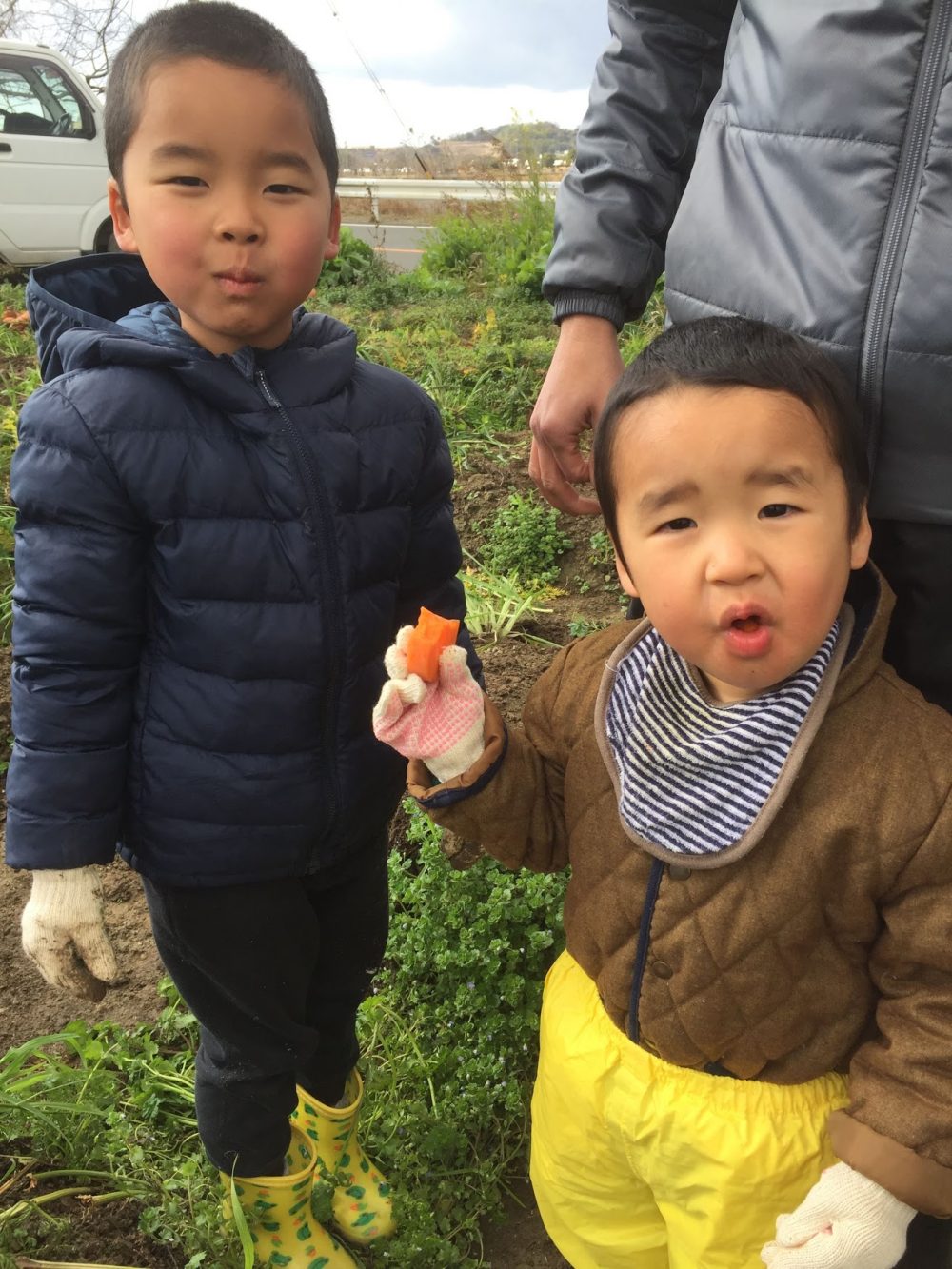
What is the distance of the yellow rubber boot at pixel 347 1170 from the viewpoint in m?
1.94

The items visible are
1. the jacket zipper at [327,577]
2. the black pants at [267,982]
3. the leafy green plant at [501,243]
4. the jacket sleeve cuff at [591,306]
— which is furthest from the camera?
the leafy green plant at [501,243]

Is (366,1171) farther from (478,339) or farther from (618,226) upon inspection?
(478,339)

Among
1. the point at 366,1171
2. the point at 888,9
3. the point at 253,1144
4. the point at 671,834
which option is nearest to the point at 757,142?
the point at 888,9

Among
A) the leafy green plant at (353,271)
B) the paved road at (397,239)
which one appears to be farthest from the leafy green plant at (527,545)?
the paved road at (397,239)

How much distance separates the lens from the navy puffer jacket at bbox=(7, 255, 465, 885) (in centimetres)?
135

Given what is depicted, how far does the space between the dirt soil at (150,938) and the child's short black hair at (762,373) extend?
161 centimetres

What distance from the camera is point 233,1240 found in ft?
5.95

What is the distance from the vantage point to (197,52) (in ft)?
4.37

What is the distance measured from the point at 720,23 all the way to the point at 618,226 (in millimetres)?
347

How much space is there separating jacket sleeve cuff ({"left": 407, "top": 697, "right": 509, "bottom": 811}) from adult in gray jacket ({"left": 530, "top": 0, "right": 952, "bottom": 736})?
1.85ft

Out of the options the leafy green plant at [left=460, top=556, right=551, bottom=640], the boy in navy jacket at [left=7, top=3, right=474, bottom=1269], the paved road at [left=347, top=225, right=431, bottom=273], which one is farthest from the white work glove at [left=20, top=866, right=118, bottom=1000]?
the paved road at [left=347, top=225, right=431, bottom=273]

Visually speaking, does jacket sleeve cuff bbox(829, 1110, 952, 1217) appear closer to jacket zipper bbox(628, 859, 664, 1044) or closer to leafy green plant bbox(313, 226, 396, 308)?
jacket zipper bbox(628, 859, 664, 1044)

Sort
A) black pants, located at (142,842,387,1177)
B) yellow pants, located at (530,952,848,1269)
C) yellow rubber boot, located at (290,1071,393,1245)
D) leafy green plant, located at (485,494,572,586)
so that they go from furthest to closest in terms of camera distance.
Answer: leafy green plant, located at (485,494,572,586) < yellow rubber boot, located at (290,1071,393,1245) < black pants, located at (142,842,387,1177) < yellow pants, located at (530,952,848,1269)

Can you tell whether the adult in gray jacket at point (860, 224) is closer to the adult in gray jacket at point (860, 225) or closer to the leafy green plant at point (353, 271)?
the adult in gray jacket at point (860, 225)
